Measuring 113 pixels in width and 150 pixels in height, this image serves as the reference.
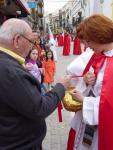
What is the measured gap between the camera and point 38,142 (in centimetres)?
271

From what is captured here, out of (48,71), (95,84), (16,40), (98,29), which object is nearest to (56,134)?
(95,84)

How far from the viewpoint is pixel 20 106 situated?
247 centimetres

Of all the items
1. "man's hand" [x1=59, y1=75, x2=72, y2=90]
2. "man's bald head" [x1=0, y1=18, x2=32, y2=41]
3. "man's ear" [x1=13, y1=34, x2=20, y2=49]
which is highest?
"man's bald head" [x1=0, y1=18, x2=32, y2=41]

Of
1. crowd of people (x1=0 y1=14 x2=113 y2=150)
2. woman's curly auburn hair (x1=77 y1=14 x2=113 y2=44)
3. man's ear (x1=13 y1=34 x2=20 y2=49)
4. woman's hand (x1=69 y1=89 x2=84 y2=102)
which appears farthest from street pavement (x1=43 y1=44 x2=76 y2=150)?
man's ear (x1=13 y1=34 x2=20 y2=49)

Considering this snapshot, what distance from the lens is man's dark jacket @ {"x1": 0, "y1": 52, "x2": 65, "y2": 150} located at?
2445mm

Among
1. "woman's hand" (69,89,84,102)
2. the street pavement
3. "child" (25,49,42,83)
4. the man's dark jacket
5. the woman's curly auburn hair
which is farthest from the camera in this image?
"child" (25,49,42,83)

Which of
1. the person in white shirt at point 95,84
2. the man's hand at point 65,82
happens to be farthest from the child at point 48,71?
the man's hand at point 65,82

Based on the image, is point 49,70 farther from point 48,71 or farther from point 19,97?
point 19,97

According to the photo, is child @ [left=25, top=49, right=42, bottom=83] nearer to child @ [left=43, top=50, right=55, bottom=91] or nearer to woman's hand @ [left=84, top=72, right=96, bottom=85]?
child @ [left=43, top=50, right=55, bottom=91]

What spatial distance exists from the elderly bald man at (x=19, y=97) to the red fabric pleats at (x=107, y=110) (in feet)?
1.51

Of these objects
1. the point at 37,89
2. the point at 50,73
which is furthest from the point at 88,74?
the point at 50,73

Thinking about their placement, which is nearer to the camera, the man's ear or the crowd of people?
the crowd of people

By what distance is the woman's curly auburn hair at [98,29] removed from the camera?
3.03 metres

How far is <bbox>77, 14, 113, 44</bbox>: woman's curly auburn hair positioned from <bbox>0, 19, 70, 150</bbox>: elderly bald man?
0.56 meters
